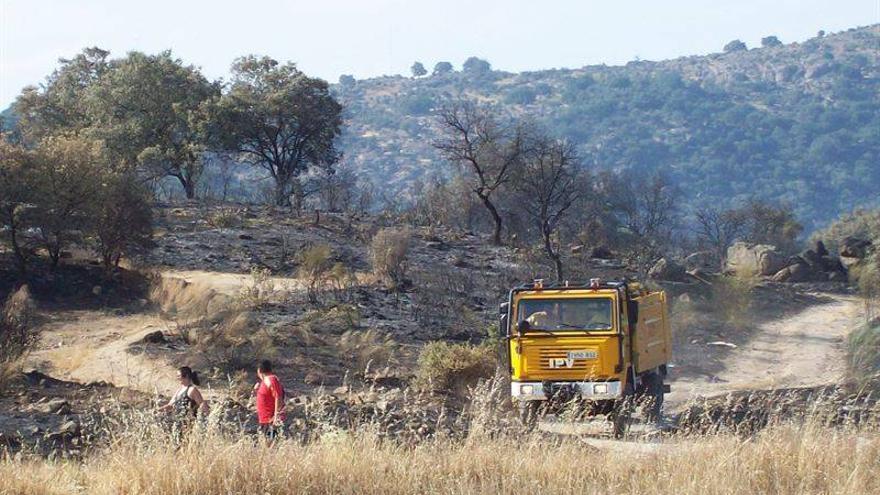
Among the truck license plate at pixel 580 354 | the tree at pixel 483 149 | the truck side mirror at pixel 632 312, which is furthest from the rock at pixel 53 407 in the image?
the tree at pixel 483 149

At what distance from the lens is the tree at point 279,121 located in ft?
165

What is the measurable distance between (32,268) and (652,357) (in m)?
17.7

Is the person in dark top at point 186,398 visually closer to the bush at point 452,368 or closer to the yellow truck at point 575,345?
A: the yellow truck at point 575,345

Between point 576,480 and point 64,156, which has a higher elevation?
point 64,156

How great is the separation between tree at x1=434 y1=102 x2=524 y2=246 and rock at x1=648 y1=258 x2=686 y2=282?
7.09 meters

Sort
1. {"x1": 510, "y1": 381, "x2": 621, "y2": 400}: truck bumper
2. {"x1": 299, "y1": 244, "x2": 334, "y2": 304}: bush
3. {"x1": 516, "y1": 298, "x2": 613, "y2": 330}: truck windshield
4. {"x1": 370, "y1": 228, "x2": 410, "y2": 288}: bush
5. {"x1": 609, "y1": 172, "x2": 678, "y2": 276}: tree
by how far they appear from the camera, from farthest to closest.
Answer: {"x1": 609, "y1": 172, "x2": 678, "y2": 276}: tree
{"x1": 370, "y1": 228, "x2": 410, "y2": 288}: bush
{"x1": 299, "y1": 244, "x2": 334, "y2": 304}: bush
{"x1": 516, "y1": 298, "x2": 613, "y2": 330}: truck windshield
{"x1": 510, "y1": 381, "x2": 621, "y2": 400}: truck bumper

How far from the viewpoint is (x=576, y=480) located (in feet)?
32.1

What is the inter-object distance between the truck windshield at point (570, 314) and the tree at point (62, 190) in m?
15.1

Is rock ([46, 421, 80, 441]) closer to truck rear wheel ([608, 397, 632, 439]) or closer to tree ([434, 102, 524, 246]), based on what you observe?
truck rear wheel ([608, 397, 632, 439])

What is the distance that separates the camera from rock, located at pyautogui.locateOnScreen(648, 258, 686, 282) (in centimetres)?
4422

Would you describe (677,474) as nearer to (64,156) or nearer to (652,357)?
(652,357)

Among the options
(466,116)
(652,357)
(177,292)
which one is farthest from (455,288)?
(466,116)

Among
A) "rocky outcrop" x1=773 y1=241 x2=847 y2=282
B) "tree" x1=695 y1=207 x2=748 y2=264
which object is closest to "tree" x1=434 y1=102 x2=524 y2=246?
"rocky outcrop" x1=773 y1=241 x2=847 y2=282

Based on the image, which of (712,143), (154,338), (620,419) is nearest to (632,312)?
(620,419)
